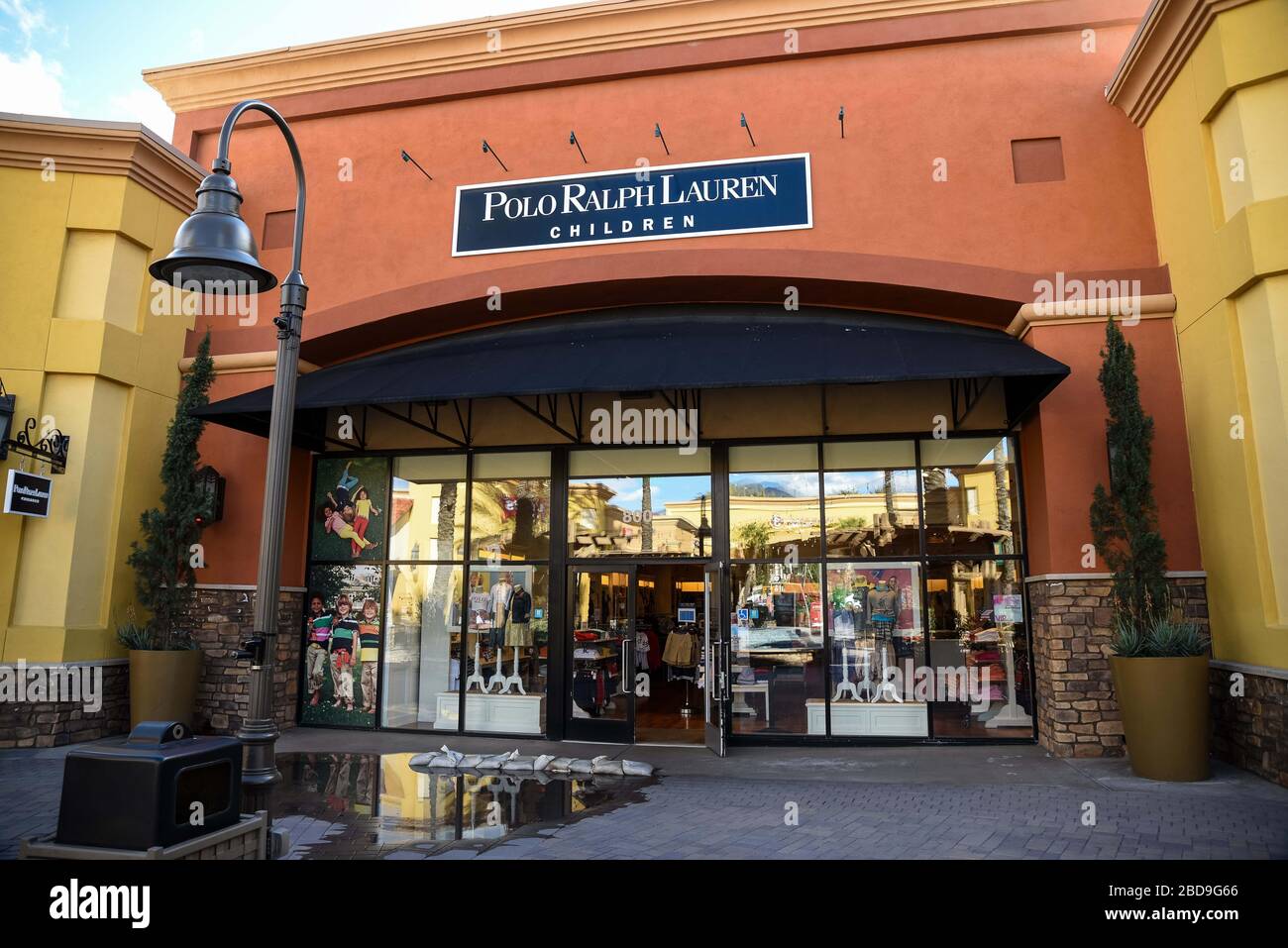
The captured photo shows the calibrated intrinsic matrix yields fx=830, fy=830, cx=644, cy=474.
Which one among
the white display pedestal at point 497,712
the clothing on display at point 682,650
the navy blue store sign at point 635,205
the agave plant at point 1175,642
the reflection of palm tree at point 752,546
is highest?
the navy blue store sign at point 635,205

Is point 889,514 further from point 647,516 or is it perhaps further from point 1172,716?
point 1172,716

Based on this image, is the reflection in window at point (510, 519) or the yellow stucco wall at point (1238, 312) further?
the reflection in window at point (510, 519)

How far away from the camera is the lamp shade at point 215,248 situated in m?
6.25

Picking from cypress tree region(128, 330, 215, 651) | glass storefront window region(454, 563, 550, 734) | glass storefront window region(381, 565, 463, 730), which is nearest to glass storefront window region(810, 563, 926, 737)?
glass storefront window region(454, 563, 550, 734)

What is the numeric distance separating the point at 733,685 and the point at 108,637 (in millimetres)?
7996

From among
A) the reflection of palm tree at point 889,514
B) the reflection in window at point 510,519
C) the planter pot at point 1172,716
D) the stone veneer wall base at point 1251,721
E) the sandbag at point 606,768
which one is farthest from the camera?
the reflection in window at point 510,519

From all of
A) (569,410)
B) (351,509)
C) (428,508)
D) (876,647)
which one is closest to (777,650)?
(876,647)

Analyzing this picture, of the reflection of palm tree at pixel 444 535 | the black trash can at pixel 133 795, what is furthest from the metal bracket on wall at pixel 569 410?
the black trash can at pixel 133 795

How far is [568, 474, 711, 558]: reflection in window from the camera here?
11062 mm

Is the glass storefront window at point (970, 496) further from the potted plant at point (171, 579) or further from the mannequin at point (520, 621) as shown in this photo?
the potted plant at point (171, 579)

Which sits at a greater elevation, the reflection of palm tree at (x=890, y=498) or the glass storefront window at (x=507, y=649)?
the reflection of palm tree at (x=890, y=498)

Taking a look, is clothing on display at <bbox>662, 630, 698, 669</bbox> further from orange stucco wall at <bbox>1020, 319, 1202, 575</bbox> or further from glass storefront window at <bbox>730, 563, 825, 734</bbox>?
orange stucco wall at <bbox>1020, 319, 1202, 575</bbox>

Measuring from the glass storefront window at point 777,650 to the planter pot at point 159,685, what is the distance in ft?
22.6

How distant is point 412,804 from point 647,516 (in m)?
4.91
